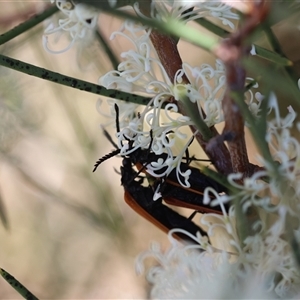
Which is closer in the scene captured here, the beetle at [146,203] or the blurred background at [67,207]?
the beetle at [146,203]

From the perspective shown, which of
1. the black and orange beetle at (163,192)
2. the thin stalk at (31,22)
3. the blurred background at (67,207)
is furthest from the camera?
the blurred background at (67,207)

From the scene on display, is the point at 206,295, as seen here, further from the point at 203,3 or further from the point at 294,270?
the point at 203,3

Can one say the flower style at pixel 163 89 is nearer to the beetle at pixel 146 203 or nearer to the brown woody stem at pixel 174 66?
the brown woody stem at pixel 174 66

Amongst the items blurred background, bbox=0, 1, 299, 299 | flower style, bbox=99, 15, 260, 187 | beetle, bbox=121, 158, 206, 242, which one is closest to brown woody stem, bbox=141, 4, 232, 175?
flower style, bbox=99, 15, 260, 187

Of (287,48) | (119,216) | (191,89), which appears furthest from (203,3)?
(119,216)

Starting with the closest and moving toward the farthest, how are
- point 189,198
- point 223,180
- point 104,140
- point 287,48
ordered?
1. point 223,180
2. point 189,198
3. point 287,48
4. point 104,140

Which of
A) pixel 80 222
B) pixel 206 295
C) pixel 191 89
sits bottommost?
pixel 80 222

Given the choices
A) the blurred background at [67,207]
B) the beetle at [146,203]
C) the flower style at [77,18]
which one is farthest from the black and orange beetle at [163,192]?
the blurred background at [67,207]

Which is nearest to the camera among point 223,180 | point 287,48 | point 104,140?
point 223,180
